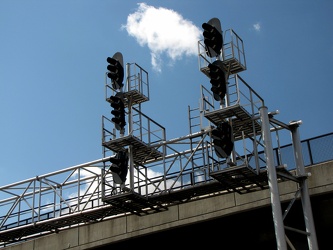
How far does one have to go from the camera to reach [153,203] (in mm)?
30875

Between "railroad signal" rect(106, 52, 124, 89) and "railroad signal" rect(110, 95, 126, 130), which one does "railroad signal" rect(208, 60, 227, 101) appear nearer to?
"railroad signal" rect(110, 95, 126, 130)

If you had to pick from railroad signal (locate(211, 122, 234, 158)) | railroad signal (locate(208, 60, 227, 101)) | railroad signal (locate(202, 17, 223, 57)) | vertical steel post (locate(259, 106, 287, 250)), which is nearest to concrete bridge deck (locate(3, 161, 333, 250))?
railroad signal (locate(211, 122, 234, 158))

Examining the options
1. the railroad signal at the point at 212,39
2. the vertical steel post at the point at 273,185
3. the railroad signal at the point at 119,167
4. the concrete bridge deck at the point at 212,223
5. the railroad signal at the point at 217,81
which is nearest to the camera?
the vertical steel post at the point at 273,185

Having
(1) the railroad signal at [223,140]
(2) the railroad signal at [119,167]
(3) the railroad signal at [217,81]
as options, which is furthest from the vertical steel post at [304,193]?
(2) the railroad signal at [119,167]

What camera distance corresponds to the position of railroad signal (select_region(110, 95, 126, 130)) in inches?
1243

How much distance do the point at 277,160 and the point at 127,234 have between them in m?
8.64

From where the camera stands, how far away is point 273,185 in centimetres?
2647

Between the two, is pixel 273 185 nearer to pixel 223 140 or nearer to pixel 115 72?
pixel 223 140

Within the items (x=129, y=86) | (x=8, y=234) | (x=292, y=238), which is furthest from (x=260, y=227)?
(x=8, y=234)

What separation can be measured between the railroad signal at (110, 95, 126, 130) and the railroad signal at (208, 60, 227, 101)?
5.13 meters

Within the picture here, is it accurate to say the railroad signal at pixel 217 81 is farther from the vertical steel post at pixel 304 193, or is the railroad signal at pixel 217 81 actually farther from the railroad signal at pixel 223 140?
the vertical steel post at pixel 304 193

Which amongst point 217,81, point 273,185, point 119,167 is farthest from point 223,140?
point 119,167

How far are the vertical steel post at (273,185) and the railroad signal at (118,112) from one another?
688cm

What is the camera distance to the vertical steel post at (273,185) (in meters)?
25.9
